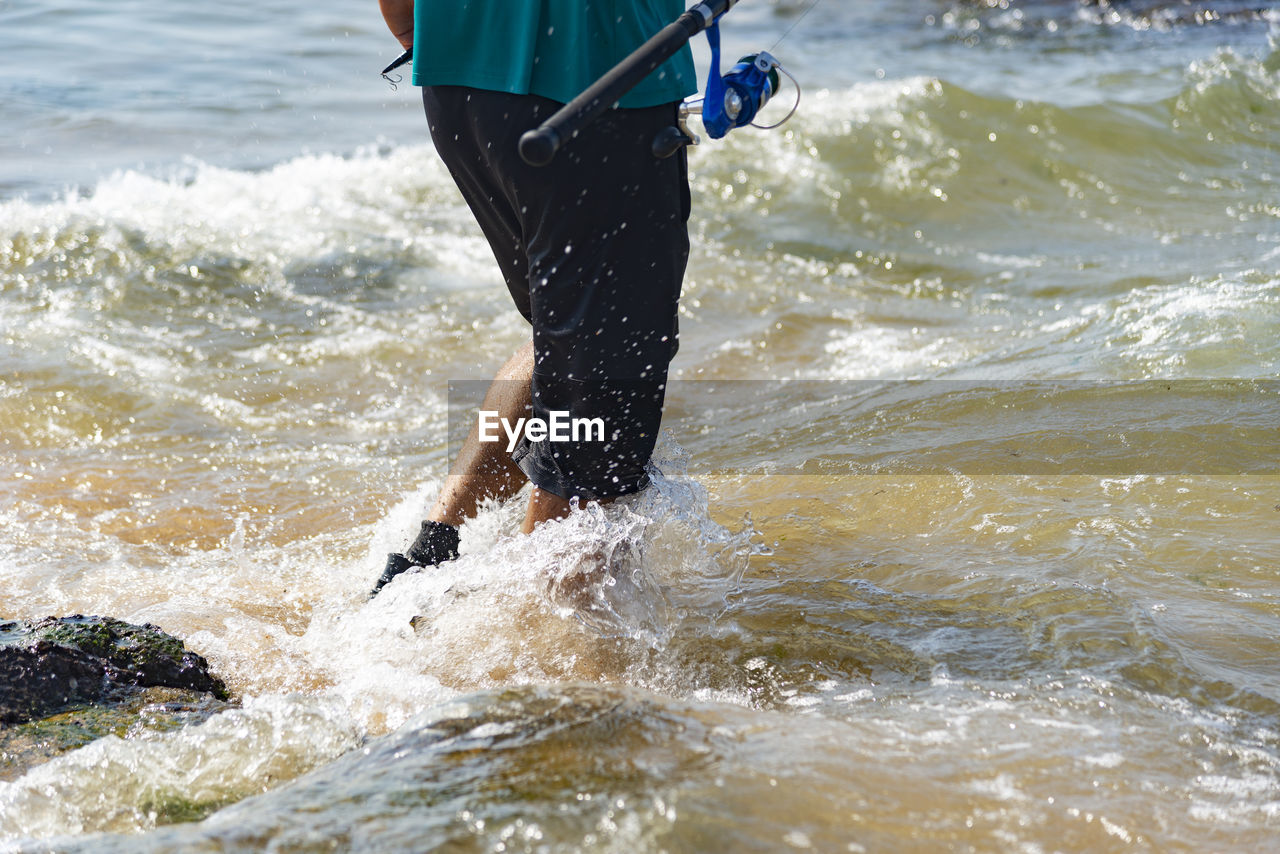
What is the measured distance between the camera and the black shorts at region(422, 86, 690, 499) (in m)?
2.27

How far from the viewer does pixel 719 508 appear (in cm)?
345

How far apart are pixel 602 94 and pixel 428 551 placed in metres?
1.34

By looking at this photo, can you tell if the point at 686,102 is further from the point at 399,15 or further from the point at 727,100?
the point at 399,15

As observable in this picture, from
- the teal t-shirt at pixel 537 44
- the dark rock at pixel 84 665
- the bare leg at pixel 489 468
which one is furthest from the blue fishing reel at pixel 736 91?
the dark rock at pixel 84 665

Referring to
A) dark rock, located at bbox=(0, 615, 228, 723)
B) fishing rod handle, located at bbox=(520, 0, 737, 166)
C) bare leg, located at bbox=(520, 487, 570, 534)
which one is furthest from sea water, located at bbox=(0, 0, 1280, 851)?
fishing rod handle, located at bbox=(520, 0, 737, 166)

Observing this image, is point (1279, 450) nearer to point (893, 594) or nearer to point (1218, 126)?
point (893, 594)

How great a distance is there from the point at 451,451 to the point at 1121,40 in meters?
12.4

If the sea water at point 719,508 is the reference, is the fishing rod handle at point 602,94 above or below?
above

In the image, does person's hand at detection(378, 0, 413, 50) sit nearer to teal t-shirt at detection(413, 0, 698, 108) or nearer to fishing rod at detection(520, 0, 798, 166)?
teal t-shirt at detection(413, 0, 698, 108)

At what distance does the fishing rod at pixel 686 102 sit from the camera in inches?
71.1

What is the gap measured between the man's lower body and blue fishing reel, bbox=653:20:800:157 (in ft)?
0.19

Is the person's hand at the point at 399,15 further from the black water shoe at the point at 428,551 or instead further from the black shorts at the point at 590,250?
the black water shoe at the point at 428,551

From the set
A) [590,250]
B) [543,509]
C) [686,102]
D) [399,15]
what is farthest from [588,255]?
[399,15]

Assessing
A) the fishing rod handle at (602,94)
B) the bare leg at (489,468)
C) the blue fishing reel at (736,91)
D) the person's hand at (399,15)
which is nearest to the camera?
the fishing rod handle at (602,94)
